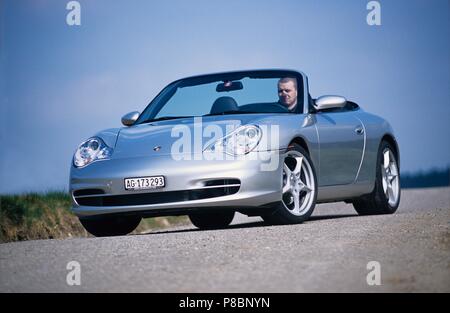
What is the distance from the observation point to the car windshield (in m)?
9.80

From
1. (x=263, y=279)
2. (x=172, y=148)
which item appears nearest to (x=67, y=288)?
(x=263, y=279)

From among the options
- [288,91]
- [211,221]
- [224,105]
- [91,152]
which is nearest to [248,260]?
[91,152]

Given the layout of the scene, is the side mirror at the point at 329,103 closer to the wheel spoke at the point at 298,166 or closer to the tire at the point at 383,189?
the wheel spoke at the point at 298,166

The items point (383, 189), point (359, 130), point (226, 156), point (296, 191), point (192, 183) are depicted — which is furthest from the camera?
point (383, 189)

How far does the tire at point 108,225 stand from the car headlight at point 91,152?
52 centimetres

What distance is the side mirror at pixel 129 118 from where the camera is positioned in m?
10.1

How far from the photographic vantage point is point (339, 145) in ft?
33.1

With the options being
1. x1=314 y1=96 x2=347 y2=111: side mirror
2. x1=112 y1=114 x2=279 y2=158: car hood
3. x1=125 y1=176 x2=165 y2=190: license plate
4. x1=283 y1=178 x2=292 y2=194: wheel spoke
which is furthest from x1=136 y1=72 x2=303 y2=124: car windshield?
x1=125 y1=176 x2=165 y2=190: license plate

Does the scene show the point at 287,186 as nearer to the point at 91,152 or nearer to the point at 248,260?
the point at 91,152

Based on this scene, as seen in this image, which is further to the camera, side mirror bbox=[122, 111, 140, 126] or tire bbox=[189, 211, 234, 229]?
tire bbox=[189, 211, 234, 229]

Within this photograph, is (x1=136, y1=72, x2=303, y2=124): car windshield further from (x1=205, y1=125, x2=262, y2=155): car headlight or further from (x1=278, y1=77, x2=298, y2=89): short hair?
(x1=205, y1=125, x2=262, y2=155): car headlight

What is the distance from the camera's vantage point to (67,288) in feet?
17.6

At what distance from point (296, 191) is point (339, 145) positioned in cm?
112
